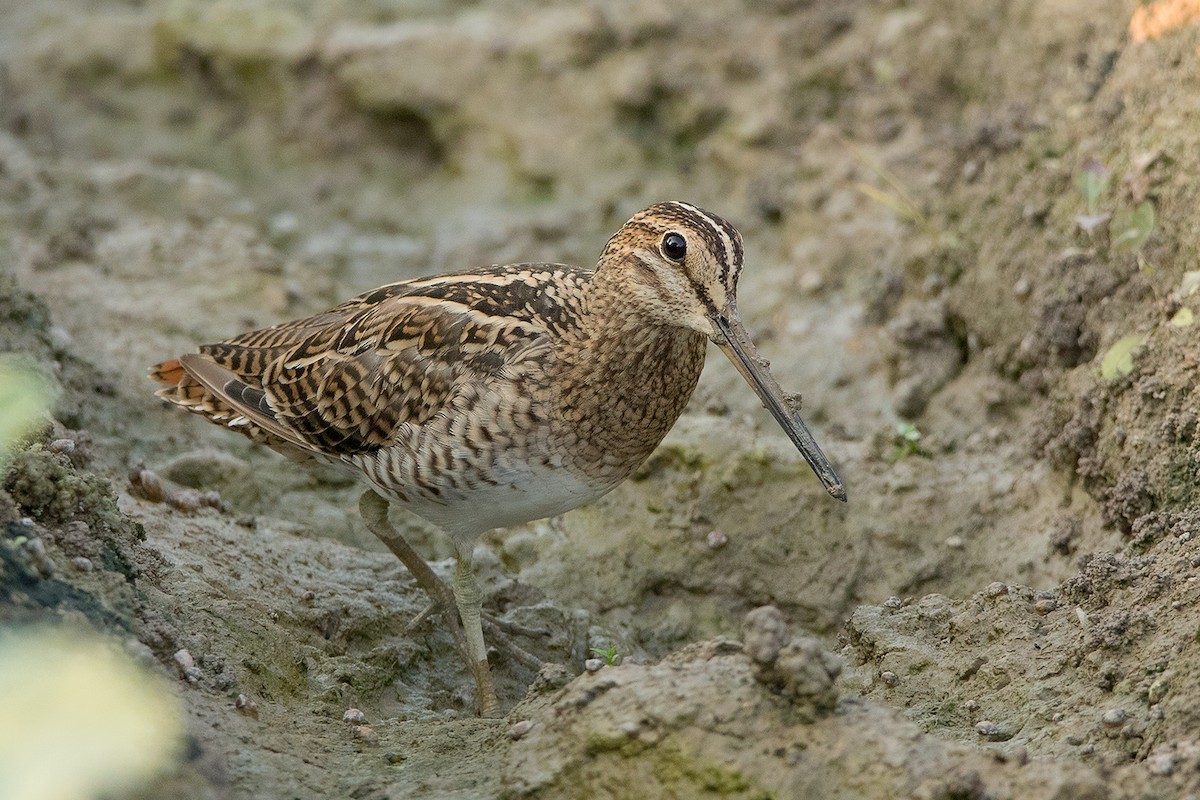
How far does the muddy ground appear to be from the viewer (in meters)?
3.81

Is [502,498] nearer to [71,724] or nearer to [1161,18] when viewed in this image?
[71,724]

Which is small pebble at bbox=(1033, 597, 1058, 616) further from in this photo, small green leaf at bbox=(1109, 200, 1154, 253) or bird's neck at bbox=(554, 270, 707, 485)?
small green leaf at bbox=(1109, 200, 1154, 253)

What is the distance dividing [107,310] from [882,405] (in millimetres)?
3791

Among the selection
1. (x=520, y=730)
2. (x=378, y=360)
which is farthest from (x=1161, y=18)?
(x=520, y=730)

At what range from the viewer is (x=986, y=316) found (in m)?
6.24

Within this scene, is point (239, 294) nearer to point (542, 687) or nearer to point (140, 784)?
point (542, 687)

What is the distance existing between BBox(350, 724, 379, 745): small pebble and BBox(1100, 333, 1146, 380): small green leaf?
2885 mm

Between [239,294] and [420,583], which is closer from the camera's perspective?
[420,583]

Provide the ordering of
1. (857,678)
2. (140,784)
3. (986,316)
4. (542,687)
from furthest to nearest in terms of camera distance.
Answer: (986,316), (857,678), (542,687), (140,784)

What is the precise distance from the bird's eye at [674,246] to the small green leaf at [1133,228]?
1.98 meters

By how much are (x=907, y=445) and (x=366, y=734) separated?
2715 millimetres

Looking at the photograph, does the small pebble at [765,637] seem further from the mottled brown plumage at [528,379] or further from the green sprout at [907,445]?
the green sprout at [907,445]

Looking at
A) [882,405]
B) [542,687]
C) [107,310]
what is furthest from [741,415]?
[107,310]

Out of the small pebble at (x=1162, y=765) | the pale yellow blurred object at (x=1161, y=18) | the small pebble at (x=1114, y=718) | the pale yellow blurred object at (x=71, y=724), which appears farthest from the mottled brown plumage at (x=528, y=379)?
the pale yellow blurred object at (x=1161, y=18)
